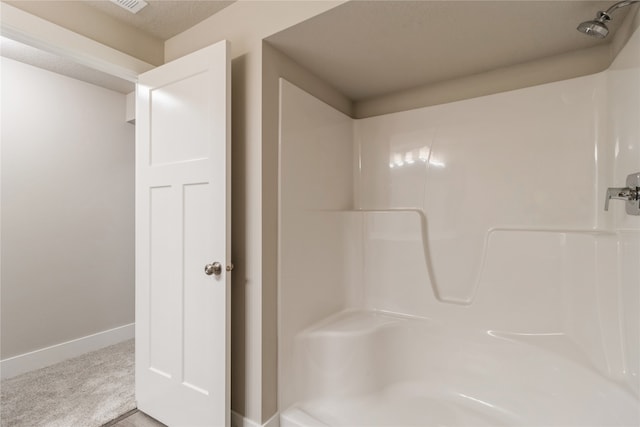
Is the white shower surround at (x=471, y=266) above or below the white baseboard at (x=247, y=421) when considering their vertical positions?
above

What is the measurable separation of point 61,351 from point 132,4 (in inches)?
105

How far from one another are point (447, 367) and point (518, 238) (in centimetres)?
→ 86

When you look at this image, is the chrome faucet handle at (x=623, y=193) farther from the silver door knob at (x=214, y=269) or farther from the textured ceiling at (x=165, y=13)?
the textured ceiling at (x=165, y=13)

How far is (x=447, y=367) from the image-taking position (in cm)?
182

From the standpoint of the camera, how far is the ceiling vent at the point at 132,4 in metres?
1.61

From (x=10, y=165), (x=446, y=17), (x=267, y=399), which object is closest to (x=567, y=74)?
(x=446, y=17)

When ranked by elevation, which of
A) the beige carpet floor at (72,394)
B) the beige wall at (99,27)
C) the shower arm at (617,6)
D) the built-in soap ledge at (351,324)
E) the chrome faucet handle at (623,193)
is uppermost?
the beige wall at (99,27)

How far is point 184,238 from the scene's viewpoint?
1656mm

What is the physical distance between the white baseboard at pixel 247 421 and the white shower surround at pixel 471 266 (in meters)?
0.06

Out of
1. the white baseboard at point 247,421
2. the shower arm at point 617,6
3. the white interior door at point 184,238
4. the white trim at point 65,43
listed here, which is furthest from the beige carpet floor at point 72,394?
the shower arm at point 617,6

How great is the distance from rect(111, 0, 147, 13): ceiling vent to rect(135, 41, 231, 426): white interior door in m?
0.31

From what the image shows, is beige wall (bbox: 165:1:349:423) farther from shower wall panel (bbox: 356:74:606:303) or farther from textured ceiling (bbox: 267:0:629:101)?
shower wall panel (bbox: 356:74:606:303)

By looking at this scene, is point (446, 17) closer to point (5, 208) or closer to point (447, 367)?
point (447, 367)

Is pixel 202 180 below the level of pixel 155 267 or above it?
above
